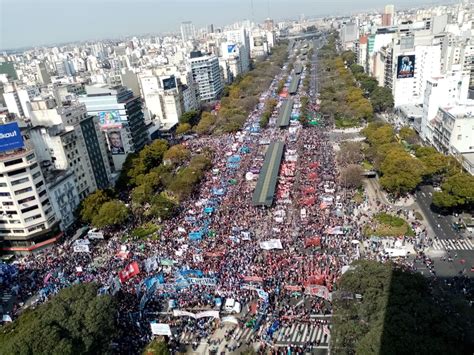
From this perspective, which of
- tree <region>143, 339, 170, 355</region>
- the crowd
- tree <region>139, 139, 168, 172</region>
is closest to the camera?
tree <region>143, 339, 170, 355</region>

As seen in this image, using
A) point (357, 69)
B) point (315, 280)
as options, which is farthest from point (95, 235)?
point (357, 69)

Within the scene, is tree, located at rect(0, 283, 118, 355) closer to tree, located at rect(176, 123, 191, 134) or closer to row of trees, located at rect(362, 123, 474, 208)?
row of trees, located at rect(362, 123, 474, 208)

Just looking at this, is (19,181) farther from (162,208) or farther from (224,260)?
(224,260)

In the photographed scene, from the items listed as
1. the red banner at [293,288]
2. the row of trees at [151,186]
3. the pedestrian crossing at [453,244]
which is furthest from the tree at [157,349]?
the pedestrian crossing at [453,244]

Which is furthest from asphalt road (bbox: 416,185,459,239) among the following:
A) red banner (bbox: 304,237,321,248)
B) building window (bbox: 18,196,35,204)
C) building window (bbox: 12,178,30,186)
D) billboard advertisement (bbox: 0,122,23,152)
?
billboard advertisement (bbox: 0,122,23,152)

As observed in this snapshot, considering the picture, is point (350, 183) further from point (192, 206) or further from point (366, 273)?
point (366, 273)

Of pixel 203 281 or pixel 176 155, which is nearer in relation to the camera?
pixel 203 281
